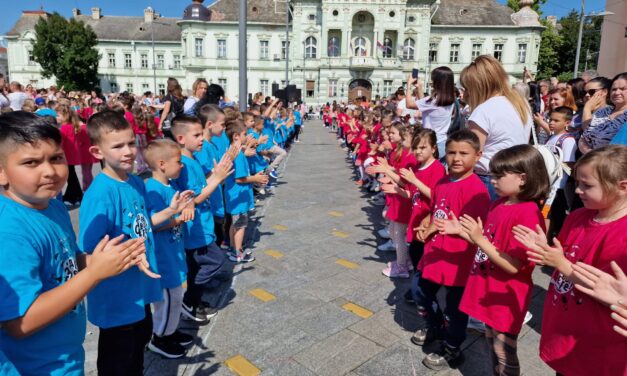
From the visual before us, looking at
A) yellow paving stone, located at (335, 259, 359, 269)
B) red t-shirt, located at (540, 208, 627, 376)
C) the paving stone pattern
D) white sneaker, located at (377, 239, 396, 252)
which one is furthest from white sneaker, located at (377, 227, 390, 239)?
red t-shirt, located at (540, 208, 627, 376)

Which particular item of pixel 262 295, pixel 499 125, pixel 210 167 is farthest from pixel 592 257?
pixel 210 167

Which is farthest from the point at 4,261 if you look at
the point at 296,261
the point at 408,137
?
the point at 408,137

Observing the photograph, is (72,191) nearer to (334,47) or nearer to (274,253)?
(274,253)

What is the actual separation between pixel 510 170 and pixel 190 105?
6.91 metres

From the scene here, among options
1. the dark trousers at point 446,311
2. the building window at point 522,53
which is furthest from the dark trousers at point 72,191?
the building window at point 522,53

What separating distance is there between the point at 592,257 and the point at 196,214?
2.83m

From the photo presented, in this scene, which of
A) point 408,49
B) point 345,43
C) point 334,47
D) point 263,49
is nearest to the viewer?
point 345,43

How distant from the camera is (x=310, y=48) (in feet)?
147

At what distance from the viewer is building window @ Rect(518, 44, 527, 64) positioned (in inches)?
1816

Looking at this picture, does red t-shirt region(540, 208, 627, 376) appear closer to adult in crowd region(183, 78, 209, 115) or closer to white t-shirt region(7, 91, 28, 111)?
adult in crowd region(183, 78, 209, 115)

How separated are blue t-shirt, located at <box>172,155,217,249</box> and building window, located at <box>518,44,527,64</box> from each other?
51573mm

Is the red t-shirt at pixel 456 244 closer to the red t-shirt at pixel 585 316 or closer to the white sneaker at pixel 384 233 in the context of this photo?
the red t-shirt at pixel 585 316

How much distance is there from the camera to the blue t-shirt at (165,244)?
2.85 m

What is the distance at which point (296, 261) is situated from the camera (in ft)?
16.1
